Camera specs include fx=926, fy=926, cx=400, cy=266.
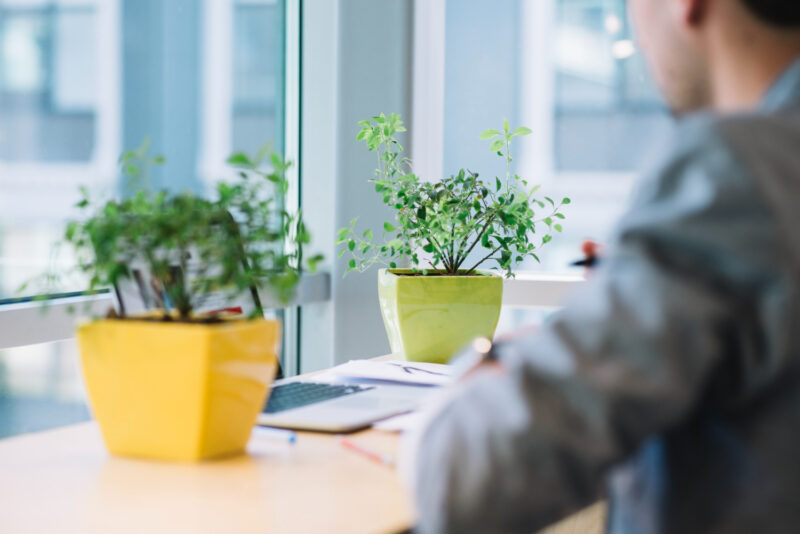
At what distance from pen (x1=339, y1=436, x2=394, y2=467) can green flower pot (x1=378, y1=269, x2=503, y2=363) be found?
60 cm

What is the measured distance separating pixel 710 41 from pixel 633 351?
278 millimetres

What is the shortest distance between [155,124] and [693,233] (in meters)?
2.23

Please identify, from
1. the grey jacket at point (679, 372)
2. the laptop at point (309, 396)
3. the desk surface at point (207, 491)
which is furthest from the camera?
the laptop at point (309, 396)

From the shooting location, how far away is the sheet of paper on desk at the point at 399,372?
5.02ft

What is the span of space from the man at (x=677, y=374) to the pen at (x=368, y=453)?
42 cm

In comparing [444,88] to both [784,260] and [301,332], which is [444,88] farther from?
[784,260]

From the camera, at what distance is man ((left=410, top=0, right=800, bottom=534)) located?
1.85 ft

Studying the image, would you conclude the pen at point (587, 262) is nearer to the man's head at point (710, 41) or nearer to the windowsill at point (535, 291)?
the man's head at point (710, 41)

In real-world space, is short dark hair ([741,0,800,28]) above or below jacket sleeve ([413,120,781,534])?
above

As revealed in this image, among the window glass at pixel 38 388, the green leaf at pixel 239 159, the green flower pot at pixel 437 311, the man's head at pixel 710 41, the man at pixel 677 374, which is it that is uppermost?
the man's head at pixel 710 41

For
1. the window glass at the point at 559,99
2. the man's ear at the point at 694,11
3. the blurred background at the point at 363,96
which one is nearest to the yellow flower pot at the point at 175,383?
the man's ear at the point at 694,11

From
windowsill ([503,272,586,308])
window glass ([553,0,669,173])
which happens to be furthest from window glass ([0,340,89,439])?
window glass ([553,0,669,173])

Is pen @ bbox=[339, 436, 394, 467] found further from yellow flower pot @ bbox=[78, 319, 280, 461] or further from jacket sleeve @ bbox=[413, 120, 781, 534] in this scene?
jacket sleeve @ bbox=[413, 120, 781, 534]

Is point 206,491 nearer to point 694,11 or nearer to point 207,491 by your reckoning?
point 207,491
